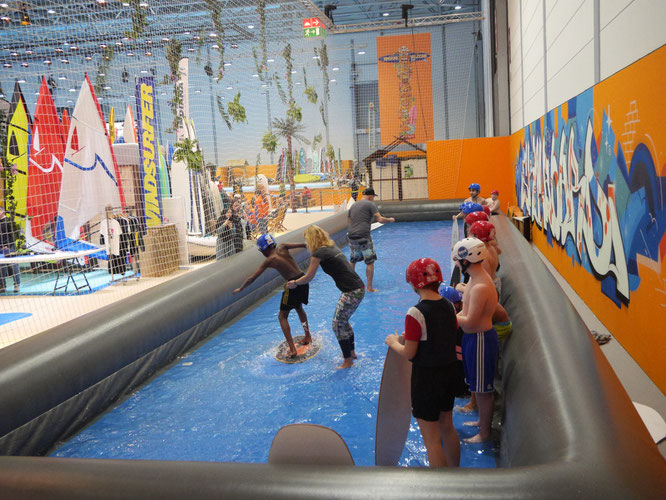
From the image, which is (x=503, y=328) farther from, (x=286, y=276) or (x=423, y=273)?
(x=286, y=276)

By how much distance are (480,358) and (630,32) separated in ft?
10.4

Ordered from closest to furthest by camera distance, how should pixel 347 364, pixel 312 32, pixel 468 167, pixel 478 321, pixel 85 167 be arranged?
pixel 478 321 → pixel 347 364 → pixel 85 167 → pixel 312 32 → pixel 468 167

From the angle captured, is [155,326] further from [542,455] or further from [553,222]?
[553,222]

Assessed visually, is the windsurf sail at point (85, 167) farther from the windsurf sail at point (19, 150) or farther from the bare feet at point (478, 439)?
the bare feet at point (478, 439)

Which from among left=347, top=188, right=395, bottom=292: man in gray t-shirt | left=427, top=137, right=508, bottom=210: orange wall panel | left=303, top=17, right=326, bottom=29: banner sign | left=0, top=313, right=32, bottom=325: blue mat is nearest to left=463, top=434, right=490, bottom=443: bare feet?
left=347, top=188, right=395, bottom=292: man in gray t-shirt

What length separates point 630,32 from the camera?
14.6 feet

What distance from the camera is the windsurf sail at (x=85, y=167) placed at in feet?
24.0

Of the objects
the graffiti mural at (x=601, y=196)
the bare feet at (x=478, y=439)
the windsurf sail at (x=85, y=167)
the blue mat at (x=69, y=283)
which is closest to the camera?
the bare feet at (x=478, y=439)

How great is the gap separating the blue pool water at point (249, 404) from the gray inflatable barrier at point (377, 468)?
12.3 inches

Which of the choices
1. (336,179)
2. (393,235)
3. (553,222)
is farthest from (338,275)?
(336,179)

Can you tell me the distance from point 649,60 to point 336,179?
1730 centimetres

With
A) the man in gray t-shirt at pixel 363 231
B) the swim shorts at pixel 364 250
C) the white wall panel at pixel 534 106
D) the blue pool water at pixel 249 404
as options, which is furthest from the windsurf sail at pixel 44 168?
the white wall panel at pixel 534 106

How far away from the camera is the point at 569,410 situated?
7.77ft

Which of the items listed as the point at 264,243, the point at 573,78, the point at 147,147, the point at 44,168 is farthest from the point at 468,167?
the point at 264,243
